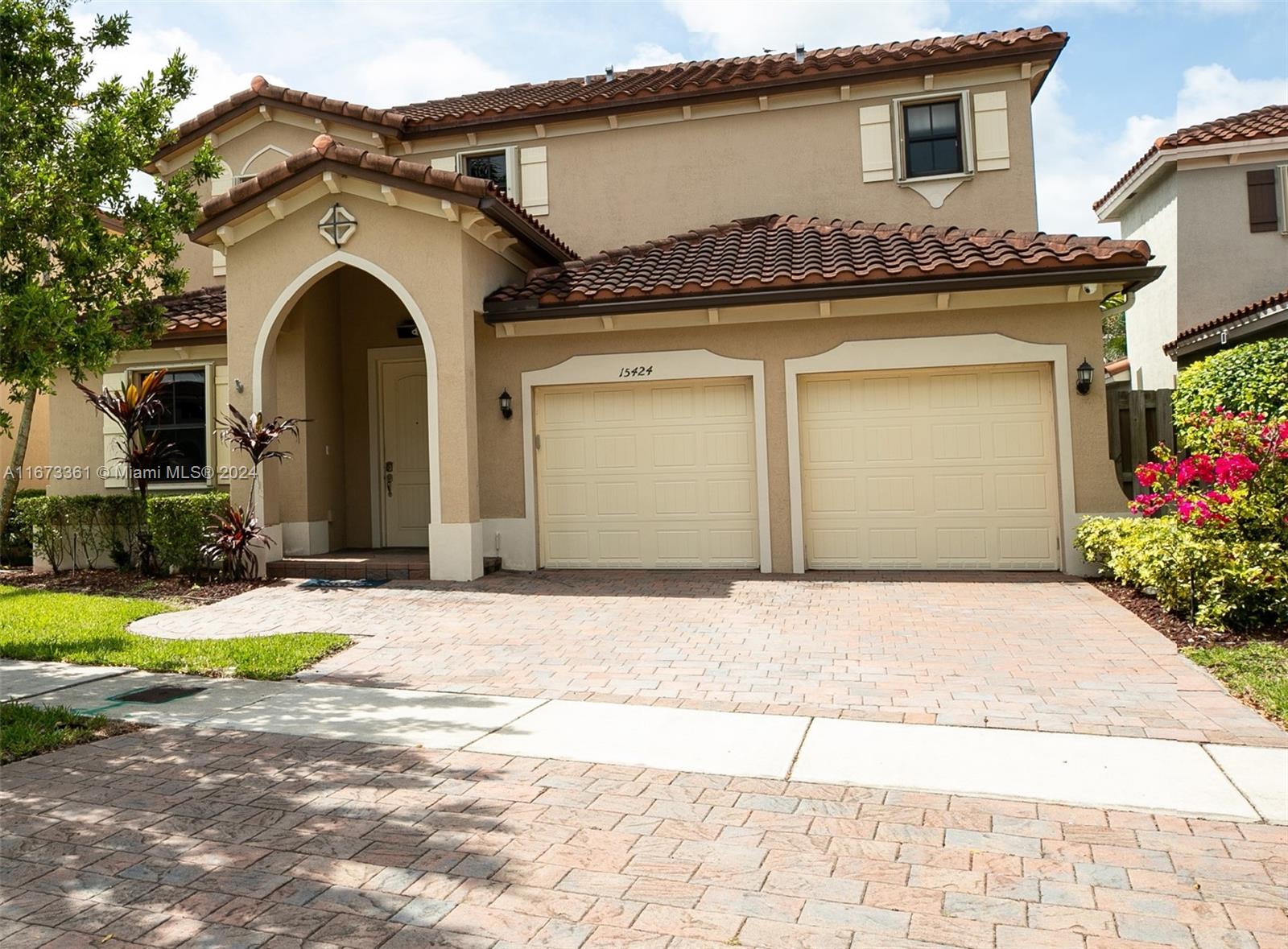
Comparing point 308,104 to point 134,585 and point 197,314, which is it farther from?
point 134,585

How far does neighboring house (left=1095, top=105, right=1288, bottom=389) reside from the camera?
16328mm

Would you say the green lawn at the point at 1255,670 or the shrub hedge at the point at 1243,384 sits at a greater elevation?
the shrub hedge at the point at 1243,384

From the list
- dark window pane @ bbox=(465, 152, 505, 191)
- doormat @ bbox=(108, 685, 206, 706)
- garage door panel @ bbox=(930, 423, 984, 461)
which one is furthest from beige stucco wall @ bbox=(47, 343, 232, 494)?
garage door panel @ bbox=(930, 423, 984, 461)

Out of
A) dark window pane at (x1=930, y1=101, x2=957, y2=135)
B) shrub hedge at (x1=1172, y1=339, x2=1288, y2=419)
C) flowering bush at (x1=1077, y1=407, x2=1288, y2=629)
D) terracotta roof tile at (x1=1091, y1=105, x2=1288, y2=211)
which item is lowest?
flowering bush at (x1=1077, y1=407, x2=1288, y2=629)

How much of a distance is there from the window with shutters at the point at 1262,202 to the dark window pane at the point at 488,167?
45.0ft

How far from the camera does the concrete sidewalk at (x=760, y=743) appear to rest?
4.09 metres

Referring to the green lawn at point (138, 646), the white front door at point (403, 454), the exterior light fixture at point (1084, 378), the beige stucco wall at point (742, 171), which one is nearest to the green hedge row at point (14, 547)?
the green lawn at point (138, 646)

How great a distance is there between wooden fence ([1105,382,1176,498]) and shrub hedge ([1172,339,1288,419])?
0.36 meters

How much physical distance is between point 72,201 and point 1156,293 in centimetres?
1908

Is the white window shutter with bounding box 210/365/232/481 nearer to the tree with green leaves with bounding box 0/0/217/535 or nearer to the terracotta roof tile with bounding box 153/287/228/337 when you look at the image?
the terracotta roof tile with bounding box 153/287/228/337

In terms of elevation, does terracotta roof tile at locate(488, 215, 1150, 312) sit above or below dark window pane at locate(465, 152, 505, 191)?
below

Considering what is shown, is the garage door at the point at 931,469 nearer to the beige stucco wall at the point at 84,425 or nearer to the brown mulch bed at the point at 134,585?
the brown mulch bed at the point at 134,585

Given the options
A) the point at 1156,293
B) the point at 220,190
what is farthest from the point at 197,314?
the point at 1156,293

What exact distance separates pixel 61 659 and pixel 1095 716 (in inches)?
299
